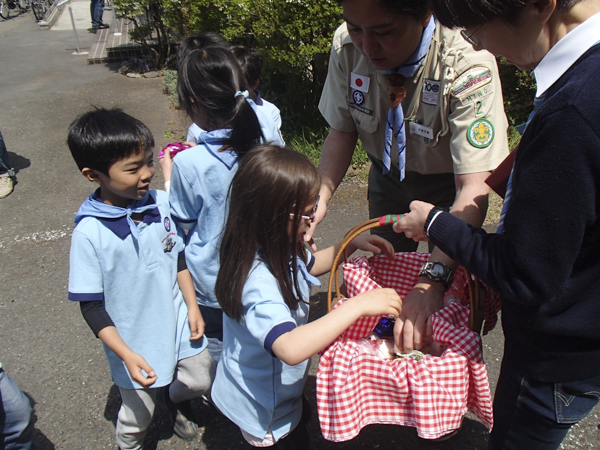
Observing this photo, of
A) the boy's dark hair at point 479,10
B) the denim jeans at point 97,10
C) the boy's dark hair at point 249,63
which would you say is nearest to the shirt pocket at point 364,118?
the boy's dark hair at point 479,10

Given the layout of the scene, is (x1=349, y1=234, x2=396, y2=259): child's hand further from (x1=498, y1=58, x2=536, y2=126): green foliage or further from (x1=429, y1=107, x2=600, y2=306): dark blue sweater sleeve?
(x1=498, y1=58, x2=536, y2=126): green foliage

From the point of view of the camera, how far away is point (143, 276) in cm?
188

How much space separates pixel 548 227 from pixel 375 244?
0.90 meters

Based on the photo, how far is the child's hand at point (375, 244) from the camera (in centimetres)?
189

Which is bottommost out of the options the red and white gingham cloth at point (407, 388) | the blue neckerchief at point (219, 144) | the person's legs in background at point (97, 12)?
the person's legs in background at point (97, 12)

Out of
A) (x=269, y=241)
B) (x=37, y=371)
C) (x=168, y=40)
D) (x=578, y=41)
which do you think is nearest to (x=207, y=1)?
(x=168, y=40)

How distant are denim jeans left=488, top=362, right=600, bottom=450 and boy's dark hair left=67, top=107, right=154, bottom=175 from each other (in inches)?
62.7

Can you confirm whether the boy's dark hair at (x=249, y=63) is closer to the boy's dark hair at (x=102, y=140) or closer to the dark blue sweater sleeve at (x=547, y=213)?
the boy's dark hair at (x=102, y=140)

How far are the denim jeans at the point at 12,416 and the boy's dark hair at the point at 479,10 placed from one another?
2.05m

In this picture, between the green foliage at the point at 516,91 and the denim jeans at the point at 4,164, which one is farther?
the denim jeans at the point at 4,164

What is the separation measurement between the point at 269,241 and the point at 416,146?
2.88 ft

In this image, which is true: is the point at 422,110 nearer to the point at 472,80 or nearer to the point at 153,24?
the point at 472,80

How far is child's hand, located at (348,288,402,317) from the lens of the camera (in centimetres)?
145

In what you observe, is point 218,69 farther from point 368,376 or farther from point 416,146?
point 368,376
